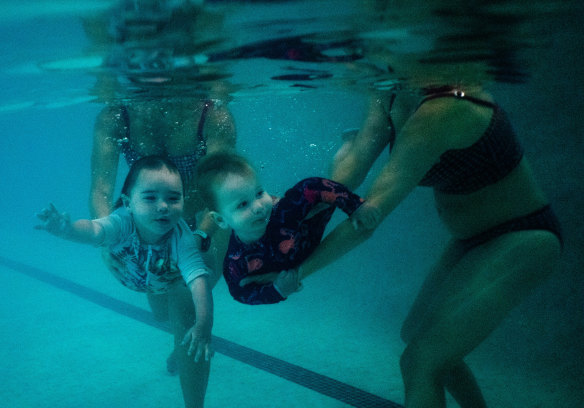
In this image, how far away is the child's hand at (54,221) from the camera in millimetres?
2959

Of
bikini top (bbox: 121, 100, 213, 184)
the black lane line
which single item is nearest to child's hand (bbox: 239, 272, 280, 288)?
bikini top (bbox: 121, 100, 213, 184)

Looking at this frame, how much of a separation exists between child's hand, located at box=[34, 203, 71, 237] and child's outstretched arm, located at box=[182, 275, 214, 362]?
110cm

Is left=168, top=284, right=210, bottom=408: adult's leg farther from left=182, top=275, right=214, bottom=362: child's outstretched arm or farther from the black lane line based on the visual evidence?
the black lane line

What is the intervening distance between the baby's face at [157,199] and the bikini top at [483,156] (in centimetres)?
216

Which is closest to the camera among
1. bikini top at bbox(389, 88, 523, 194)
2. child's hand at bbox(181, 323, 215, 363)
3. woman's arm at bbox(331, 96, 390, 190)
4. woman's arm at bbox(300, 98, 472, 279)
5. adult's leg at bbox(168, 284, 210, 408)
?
woman's arm at bbox(300, 98, 472, 279)

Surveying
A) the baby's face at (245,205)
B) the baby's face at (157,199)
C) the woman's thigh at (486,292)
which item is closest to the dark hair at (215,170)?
the baby's face at (245,205)

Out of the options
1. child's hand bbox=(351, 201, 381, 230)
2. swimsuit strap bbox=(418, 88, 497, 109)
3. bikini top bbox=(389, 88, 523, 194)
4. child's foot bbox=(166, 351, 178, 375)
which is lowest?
child's foot bbox=(166, 351, 178, 375)

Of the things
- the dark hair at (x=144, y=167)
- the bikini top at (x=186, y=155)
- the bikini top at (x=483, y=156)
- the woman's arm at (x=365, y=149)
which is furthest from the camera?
the bikini top at (x=186, y=155)

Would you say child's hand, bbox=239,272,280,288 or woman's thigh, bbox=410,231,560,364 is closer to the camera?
woman's thigh, bbox=410,231,560,364

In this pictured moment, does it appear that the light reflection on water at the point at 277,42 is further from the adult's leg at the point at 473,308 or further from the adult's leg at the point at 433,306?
the adult's leg at the point at 433,306

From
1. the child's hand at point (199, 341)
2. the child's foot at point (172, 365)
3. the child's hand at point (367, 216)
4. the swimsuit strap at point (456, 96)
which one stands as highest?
the swimsuit strap at point (456, 96)

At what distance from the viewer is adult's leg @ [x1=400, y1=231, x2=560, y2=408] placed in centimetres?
258

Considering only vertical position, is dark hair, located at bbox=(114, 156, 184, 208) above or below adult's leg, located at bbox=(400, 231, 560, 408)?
above

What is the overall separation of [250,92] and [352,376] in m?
4.97
